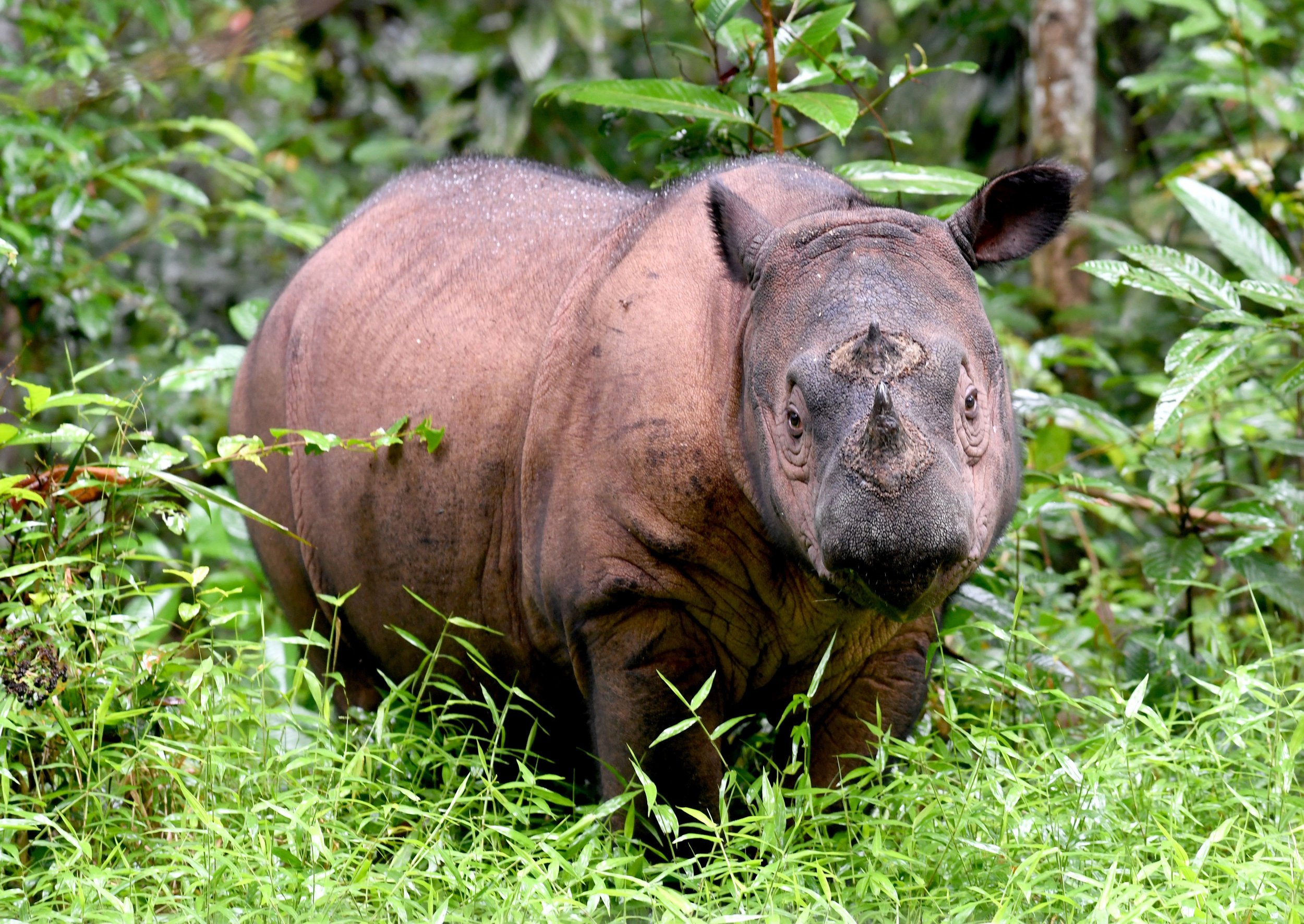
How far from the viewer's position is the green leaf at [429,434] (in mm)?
3900

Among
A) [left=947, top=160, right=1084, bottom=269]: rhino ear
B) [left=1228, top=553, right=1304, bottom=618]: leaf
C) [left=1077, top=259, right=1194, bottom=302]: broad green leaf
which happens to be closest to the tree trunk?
[left=1077, top=259, right=1194, bottom=302]: broad green leaf

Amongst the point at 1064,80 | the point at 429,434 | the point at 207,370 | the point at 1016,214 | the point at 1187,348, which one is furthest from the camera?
the point at 1064,80

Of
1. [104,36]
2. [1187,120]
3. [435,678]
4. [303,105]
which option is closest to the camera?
[435,678]

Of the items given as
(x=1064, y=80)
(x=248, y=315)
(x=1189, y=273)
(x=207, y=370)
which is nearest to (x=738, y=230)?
(x=1189, y=273)

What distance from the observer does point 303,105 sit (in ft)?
33.3

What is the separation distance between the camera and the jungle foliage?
121 inches

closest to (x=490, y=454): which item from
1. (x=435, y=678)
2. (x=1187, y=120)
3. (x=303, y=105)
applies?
(x=435, y=678)

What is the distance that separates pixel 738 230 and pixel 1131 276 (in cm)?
161

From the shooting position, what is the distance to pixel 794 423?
3086 mm

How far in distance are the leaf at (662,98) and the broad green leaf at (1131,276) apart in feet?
3.78

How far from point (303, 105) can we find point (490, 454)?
701 centimetres

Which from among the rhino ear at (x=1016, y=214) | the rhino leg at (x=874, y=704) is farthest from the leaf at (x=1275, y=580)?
the rhino ear at (x=1016, y=214)

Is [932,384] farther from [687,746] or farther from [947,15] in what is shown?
[947,15]

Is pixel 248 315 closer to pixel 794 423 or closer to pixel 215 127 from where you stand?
pixel 215 127
